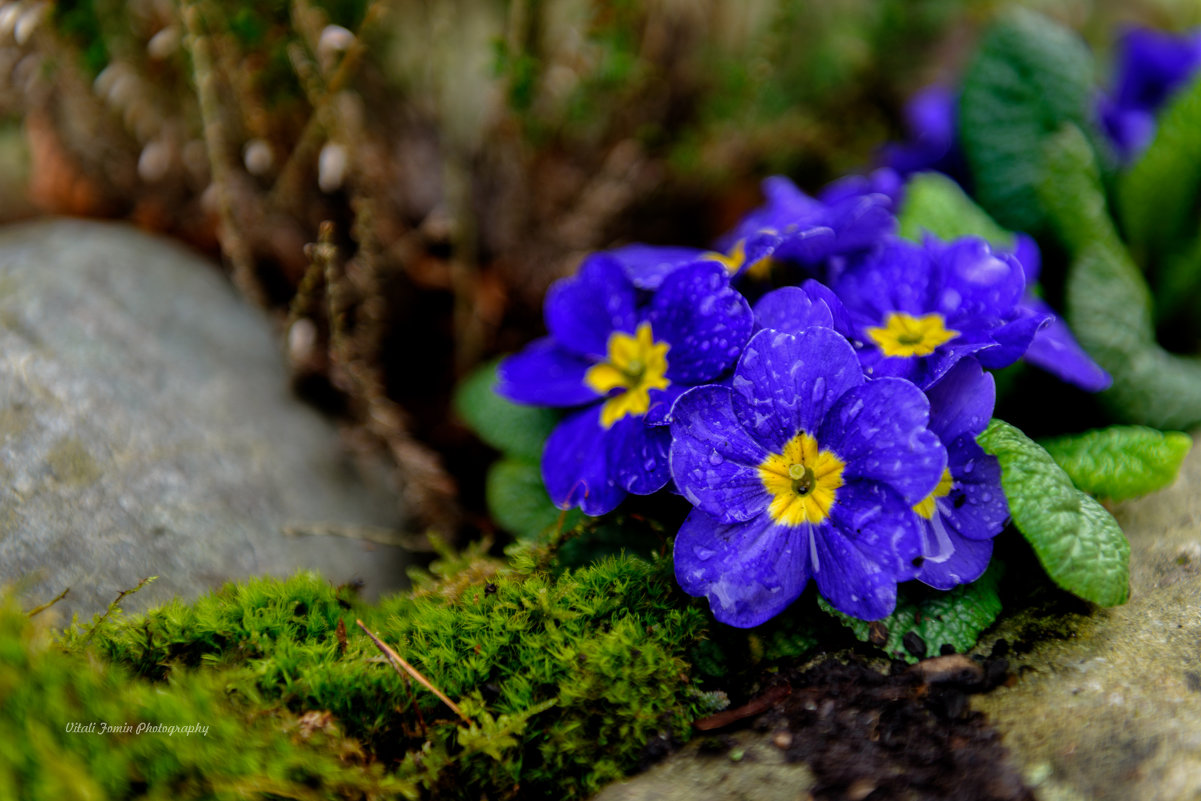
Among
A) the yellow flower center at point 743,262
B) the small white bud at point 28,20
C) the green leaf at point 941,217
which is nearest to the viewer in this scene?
the yellow flower center at point 743,262

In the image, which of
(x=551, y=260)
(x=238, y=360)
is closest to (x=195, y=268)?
(x=238, y=360)

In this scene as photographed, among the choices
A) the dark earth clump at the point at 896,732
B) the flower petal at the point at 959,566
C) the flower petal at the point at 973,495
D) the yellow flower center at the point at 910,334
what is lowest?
the dark earth clump at the point at 896,732

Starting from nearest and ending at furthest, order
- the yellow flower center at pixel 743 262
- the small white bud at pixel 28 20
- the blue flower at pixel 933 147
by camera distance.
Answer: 1. the yellow flower center at pixel 743 262
2. the small white bud at pixel 28 20
3. the blue flower at pixel 933 147

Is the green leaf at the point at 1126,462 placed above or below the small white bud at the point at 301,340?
below

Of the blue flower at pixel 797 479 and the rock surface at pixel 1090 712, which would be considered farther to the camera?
the blue flower at pixel 797 479

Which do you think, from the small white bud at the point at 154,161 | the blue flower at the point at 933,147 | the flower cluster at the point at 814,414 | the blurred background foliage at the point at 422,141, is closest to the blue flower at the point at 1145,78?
the blue flower at the point at 933,147

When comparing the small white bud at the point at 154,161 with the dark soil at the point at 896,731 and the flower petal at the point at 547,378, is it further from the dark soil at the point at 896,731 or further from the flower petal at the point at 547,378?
the dark soil at the point at 896,731

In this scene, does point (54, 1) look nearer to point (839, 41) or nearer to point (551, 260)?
point (551, 260)

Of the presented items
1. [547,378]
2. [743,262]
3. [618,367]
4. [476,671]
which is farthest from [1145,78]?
[476,671]

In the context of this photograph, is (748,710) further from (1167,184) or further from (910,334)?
(1167,184)
